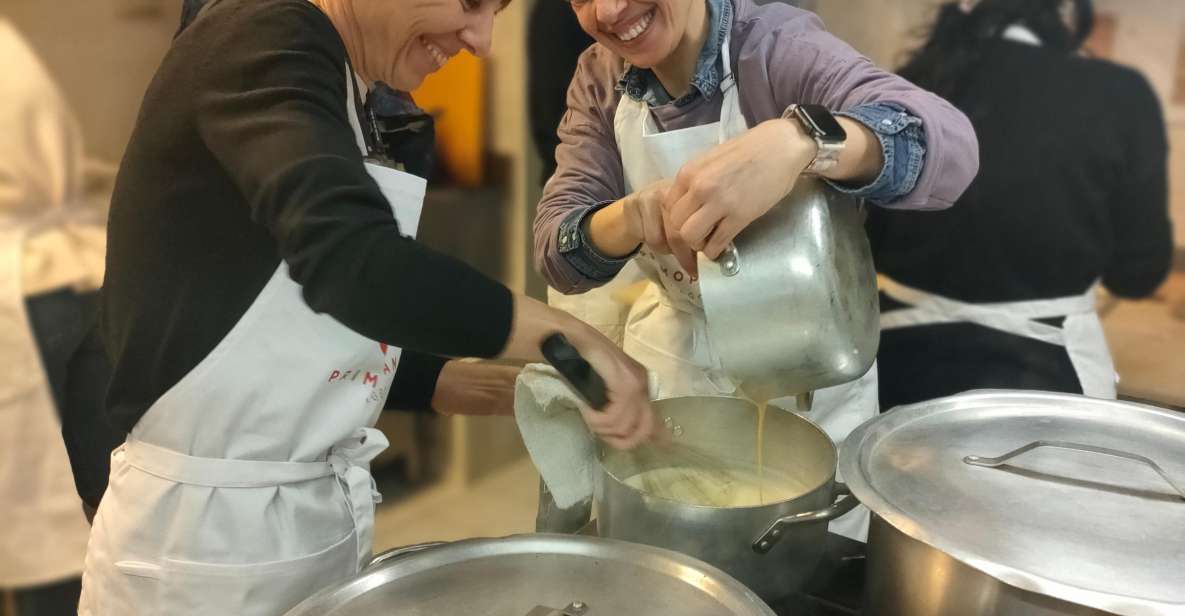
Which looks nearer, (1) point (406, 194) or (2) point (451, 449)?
(1) point (406, 194)

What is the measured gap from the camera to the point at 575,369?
0.74m

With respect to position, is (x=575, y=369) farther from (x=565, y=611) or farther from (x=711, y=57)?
(x=711, y=57)

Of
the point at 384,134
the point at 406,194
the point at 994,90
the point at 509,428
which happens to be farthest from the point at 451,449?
the point at 994,90

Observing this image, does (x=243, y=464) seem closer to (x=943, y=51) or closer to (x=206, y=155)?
(x=206, y=155)

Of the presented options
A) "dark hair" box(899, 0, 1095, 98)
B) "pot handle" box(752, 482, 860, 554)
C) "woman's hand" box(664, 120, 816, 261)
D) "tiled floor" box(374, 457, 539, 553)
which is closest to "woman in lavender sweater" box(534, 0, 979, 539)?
"woman's hand" box(664, 120, 816, 261)

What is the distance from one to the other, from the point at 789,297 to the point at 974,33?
753mm

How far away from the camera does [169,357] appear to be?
2.50 feet

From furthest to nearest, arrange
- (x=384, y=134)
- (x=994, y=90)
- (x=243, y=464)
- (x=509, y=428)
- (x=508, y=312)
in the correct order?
(x=509, y=428)
(x=994, y=90)
(x=384, y=134)
(x=243, y=464)
(x=508, y=312)

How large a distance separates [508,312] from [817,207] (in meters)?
A: 0.30

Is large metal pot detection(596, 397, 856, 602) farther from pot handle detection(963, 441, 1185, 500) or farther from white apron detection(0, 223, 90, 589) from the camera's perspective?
white apron detection(0, 223, 90, 589)

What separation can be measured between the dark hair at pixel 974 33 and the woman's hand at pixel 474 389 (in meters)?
0.75

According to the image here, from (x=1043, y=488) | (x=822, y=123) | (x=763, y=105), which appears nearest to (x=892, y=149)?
(x=822, y=123)

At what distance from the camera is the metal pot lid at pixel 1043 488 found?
1.90 feet

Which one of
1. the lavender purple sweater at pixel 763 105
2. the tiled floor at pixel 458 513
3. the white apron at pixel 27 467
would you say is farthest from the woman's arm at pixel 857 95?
the white apron at pixel 27 467
